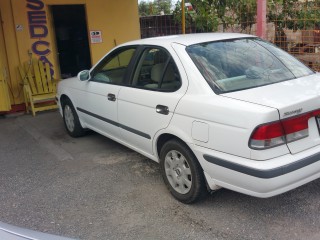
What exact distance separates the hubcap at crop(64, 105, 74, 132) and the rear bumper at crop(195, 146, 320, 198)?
10.4ft

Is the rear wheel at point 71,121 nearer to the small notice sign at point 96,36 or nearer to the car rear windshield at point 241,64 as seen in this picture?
the car rear windshield at point 241,64

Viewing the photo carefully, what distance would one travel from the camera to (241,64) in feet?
12.0

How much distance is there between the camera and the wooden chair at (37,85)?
7613mm

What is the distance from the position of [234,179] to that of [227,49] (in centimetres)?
144

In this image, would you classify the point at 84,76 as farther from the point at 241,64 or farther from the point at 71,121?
the point at 241,64

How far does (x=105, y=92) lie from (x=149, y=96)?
0.98 metres

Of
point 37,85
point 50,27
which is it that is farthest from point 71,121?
point 50,27

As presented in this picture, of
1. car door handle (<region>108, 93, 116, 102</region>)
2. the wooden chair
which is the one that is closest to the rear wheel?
car door handle (<region>108, 93, 116, 102</region>)

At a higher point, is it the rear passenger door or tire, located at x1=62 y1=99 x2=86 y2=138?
the rear passenger door

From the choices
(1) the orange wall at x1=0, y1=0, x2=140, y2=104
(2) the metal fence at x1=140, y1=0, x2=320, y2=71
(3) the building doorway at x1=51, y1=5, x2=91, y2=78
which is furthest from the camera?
(3) the building doorway at x1=51, y1=5, x2=91, y2=78

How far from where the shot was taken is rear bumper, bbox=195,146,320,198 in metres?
2.87

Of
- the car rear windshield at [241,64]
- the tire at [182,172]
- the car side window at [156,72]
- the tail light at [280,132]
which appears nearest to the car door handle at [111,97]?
the car side window at [156,72]

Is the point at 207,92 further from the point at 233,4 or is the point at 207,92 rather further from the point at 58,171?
the point at 233,4

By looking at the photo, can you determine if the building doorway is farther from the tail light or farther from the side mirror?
the tail light
